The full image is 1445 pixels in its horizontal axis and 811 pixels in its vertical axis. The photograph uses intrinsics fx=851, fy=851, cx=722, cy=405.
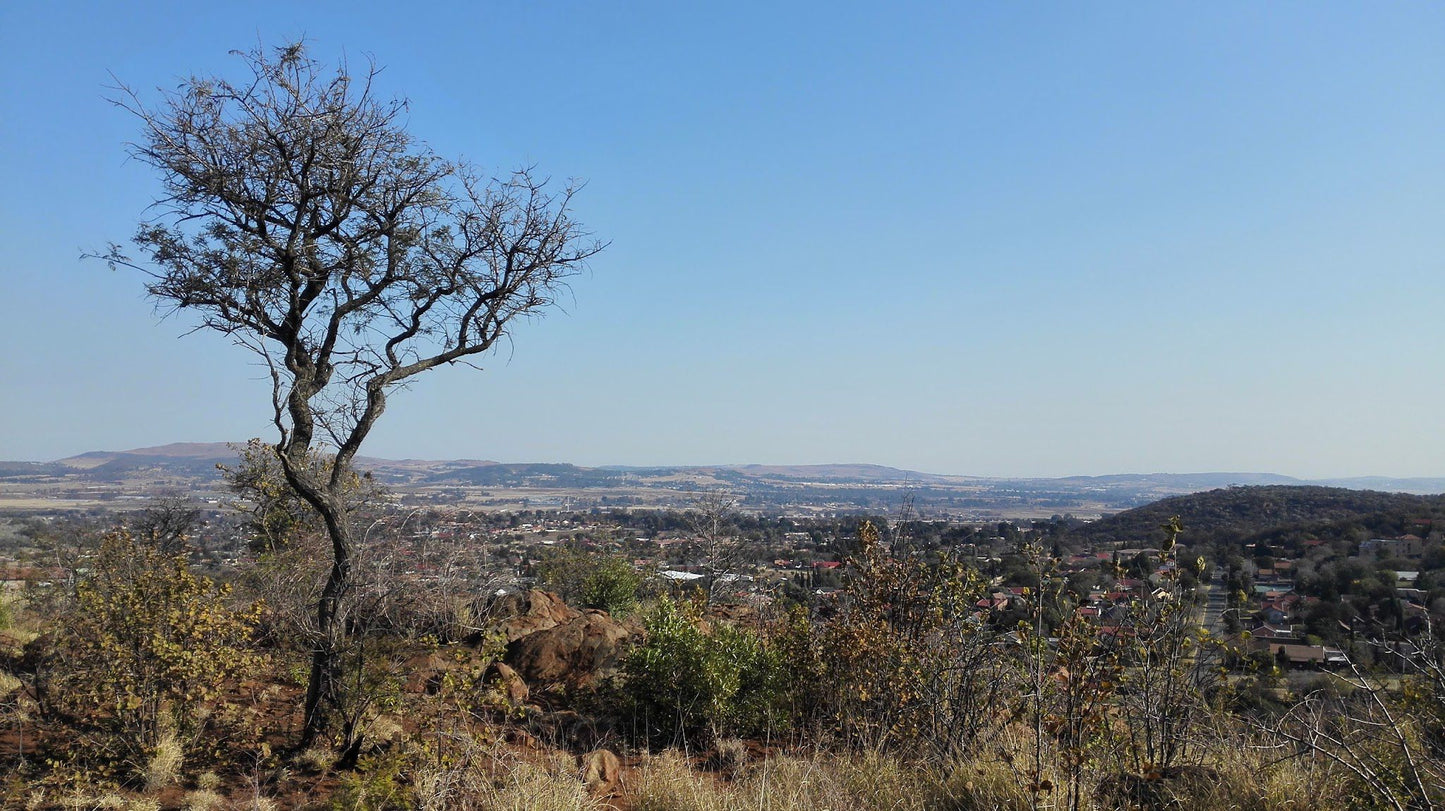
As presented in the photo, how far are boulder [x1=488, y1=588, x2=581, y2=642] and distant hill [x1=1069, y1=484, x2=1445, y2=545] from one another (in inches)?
580

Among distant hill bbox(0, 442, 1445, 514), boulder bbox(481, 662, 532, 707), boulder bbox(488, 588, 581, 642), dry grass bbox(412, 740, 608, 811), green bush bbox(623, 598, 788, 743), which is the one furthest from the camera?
distant hill bbox(0, 442, 1445, 514)

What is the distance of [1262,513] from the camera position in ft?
89.5

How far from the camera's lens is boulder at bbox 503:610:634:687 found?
8734mm

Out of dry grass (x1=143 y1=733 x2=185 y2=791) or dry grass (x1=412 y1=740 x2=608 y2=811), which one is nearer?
dry grass (x1=412 y1=740 x2=608 y2=811)

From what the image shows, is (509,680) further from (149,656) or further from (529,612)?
(529,612)

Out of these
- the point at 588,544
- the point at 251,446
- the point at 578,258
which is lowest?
the point at 588,544

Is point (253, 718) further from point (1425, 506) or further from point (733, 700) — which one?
point (1425, 506)

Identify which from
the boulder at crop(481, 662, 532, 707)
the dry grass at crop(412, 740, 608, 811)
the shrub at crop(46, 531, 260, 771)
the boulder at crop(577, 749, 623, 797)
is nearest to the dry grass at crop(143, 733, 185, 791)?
the shrub at crop(46, 531, 260, 771)

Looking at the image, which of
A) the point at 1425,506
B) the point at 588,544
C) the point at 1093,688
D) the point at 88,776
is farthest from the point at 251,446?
the point at 1425,506

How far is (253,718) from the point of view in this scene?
6.99 metres

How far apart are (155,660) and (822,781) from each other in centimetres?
483

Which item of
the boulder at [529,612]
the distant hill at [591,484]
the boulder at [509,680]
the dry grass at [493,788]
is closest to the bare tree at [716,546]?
the boulder at [529,612]

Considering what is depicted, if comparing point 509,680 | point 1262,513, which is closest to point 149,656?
point 509,680

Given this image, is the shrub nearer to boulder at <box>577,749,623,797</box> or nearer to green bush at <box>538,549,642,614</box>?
boulder at <box>577,749,623,797</box>
